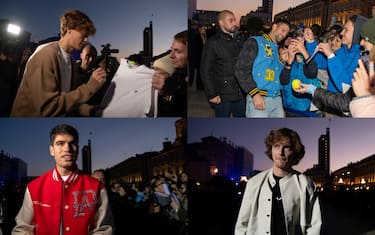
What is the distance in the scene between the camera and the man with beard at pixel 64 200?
3662 mm

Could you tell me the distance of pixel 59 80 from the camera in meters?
3.87

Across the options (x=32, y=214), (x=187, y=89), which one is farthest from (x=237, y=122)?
(x=32, y=214)

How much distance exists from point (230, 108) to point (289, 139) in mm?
479

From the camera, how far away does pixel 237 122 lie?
413 centimetres

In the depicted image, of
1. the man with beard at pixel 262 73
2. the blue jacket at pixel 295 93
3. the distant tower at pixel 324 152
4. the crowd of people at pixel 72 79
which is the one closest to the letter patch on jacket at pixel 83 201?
the crowd of people at pixel 72 79

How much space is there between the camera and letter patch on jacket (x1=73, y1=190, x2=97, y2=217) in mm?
3693

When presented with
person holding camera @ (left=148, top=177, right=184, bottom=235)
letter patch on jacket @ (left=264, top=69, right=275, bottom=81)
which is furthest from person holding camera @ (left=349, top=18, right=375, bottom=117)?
person holding camera @ (left=148, top=177, right=184, bottom=235)

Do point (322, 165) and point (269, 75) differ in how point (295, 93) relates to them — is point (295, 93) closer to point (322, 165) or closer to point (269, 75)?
point (269, 75)

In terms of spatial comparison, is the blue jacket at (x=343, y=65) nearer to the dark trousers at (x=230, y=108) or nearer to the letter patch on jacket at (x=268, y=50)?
the letter patch on jacket at (x=268, y=50)

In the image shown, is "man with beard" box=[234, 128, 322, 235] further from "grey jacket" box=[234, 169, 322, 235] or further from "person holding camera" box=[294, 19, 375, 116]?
"person holding camera" box=[294, 19, 375, 116]

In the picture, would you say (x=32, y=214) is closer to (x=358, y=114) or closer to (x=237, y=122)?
(x=237, y=122)

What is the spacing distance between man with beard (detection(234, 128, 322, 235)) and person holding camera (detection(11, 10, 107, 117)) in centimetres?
129

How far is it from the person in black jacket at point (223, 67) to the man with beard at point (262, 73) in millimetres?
56

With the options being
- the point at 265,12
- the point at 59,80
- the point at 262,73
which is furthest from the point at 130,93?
the point at 265,12
